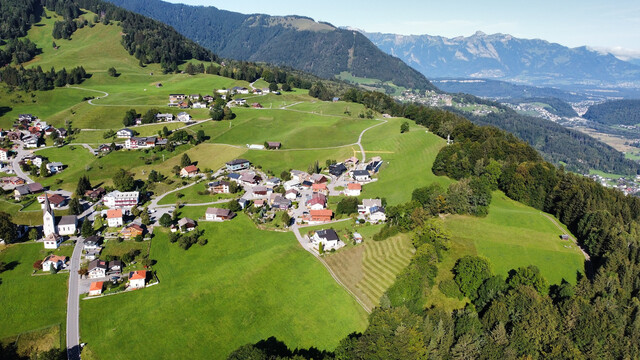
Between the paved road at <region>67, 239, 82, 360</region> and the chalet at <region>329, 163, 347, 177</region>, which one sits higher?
the chalet at <region>329, 163, 347, 177</region>

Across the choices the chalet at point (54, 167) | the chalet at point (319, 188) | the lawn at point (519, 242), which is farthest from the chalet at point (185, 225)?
the chalet at point (54, 167)

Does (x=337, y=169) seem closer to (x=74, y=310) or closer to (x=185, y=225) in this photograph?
(x=185, y=225)

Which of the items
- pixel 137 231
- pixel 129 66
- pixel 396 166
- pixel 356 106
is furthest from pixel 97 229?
pixel 129 66

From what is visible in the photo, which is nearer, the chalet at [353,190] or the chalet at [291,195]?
the chalet at [291,195]

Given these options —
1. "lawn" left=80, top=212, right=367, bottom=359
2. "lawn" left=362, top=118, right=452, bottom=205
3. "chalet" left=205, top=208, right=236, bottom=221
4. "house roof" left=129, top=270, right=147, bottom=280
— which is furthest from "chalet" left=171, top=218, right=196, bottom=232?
→ "lawn" left=362, top=118, right=452, bottom=205

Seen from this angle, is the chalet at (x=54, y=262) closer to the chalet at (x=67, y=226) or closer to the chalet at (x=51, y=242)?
the chalet at (x=51, y=242)

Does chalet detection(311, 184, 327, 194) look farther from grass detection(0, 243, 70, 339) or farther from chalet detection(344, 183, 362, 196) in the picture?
grass detection(0, 243, 70, 339)
